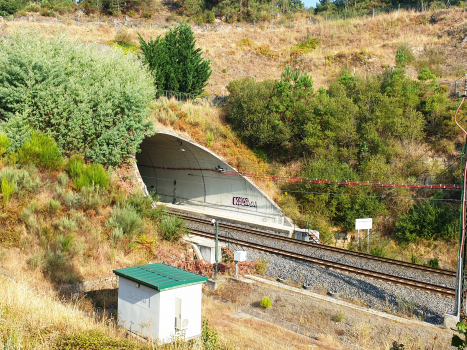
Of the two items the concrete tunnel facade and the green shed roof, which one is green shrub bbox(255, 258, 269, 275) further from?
the concrete tunnel facade

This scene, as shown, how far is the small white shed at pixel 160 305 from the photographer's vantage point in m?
7.27

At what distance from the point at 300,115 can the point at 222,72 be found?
15375 millimetres

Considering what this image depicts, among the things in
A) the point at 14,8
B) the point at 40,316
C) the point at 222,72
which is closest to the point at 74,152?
the point at 40,316

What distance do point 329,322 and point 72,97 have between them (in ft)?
44.9

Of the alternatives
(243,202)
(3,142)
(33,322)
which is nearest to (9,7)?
(243,202)

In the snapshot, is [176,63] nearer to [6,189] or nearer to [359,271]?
[6,189]

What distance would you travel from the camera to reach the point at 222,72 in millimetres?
38875

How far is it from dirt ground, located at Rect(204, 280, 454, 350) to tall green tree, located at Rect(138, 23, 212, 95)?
63.9 ft

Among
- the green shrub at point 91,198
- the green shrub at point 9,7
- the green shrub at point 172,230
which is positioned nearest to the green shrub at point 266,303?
the green shrub at point 172,230

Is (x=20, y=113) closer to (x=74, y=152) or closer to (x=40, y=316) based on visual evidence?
(x=74, y=152)

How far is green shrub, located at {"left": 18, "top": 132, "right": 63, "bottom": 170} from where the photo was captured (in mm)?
15250

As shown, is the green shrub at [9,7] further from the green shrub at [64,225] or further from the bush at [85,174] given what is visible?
the green shrub at [64,225]

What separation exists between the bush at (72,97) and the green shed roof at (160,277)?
10.3m

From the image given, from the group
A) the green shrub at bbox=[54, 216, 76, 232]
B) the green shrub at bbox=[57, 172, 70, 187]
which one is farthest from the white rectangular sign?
the green shrub at bbox=[57, 172, 70, 187]
